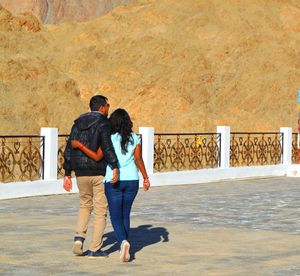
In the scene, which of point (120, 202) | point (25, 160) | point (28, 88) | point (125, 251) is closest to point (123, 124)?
point (120, 202)

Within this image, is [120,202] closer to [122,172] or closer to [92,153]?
[122,172]

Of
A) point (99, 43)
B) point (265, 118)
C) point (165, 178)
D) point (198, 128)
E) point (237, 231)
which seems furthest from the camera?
point (99, 43)

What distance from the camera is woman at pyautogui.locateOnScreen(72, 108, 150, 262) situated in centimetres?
945

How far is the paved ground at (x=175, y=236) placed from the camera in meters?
9.08

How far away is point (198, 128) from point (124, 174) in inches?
1952

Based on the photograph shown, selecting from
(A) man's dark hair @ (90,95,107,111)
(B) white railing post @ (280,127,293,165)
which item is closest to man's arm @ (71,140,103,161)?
(A) man's dark hair @ (90,95,107,111)

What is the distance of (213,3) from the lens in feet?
277

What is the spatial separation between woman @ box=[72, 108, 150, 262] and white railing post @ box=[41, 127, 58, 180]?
957cm

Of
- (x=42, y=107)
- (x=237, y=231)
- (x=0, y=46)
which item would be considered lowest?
(x=237, y=231)

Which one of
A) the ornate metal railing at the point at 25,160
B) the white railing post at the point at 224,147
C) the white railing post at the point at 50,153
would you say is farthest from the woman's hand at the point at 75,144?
the white railing post at the point at 224,147

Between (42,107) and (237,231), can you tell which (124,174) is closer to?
(237,231)

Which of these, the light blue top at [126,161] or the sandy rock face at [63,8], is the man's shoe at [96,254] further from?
the sandy rock face at [63,8]

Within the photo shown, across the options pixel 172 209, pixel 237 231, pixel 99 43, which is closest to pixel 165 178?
pixel 172 209

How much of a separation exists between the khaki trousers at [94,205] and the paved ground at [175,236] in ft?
0.87
